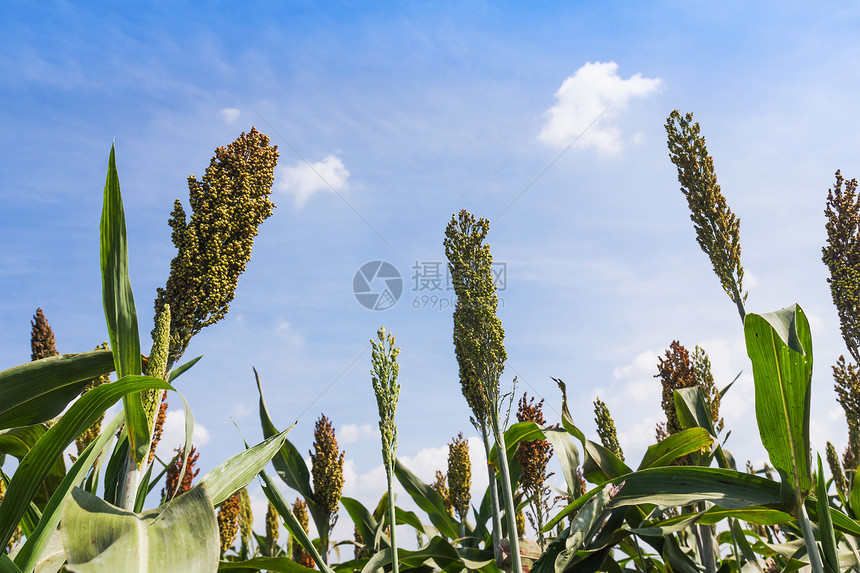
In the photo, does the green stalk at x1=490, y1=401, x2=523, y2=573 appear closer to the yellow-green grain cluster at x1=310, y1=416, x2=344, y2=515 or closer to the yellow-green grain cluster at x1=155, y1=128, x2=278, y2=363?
the yellow-green grain cluster at x1=310, y1=416, x2=344, y2=515

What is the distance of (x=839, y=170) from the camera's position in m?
4.84

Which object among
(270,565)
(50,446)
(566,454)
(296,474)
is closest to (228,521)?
(296,474)

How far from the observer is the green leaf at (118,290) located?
150 centimetres

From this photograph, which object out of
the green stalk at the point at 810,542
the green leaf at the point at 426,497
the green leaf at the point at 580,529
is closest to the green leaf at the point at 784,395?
the green stalk at the point at 810,542

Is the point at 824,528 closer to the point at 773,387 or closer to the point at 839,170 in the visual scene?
the point at 773,387

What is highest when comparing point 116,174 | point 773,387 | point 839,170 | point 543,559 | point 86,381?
point 839,170

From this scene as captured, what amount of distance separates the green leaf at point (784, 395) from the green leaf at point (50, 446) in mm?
1945

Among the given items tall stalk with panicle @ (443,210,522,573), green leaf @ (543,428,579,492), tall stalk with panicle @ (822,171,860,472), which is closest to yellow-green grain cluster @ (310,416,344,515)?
tall stalk with panicle @ (443,210,522,573)

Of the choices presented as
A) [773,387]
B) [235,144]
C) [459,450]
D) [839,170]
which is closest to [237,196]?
[235,144]

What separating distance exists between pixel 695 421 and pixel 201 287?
8.67 feet

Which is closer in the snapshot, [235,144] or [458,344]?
[235,144]

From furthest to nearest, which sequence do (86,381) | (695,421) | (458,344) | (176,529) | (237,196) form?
(458,344), (695,421), (237,196), (86,381), (176,529)

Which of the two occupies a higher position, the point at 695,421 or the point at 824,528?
the point at 695,421

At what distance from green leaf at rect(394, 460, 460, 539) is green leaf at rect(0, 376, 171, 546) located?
2583 millimetres
